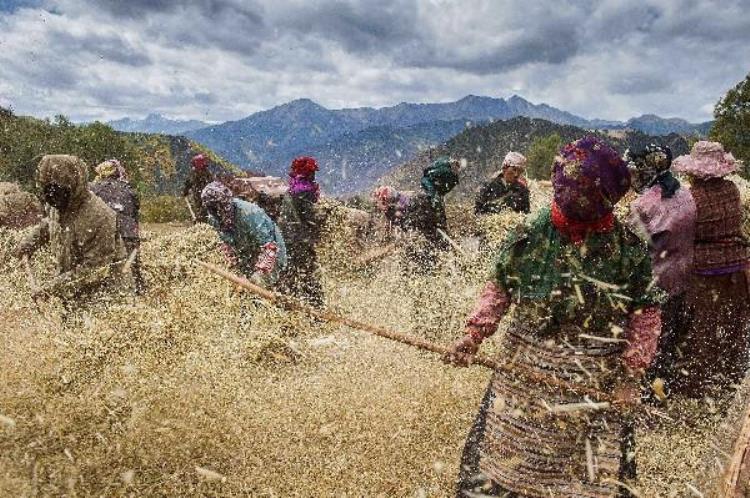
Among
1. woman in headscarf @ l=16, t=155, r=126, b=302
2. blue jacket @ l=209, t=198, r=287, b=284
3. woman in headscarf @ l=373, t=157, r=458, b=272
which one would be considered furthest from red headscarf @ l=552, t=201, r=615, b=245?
woman in headscarf @ l=373, t=157, r=458, b=272

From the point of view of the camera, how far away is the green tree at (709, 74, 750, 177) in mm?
35000

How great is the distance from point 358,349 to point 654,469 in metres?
2.41

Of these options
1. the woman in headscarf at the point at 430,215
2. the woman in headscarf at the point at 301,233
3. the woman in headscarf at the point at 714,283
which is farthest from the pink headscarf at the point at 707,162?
the woman in headscarf at the point at 301,233

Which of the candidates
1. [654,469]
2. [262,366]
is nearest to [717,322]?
[654,469]

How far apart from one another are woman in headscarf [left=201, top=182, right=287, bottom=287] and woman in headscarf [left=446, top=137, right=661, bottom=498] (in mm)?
2809

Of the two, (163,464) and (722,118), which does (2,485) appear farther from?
(722,118)

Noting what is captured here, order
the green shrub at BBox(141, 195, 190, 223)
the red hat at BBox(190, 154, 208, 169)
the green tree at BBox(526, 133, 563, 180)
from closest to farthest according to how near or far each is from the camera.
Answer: the red hat at BBox(190, 154, 208, 169) < the green shrub at BBox(141, 195, 190, 223) < the green tree at BBox(526, 133, 563, 180)

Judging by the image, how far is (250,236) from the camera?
16.5 ft

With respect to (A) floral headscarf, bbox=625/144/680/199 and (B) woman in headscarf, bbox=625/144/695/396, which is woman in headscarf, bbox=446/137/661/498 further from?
(A) floral headscarf, bbox=625/144/680/199

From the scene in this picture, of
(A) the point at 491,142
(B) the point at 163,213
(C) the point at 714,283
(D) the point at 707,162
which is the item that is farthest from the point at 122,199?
(A) the point at 491,142

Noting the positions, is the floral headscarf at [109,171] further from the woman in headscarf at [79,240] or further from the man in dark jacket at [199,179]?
the woman in headscarf at [79,240]

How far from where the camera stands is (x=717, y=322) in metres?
4.62

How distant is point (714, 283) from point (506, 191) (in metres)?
2.47

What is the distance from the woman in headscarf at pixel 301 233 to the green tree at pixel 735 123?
33.4 metres
